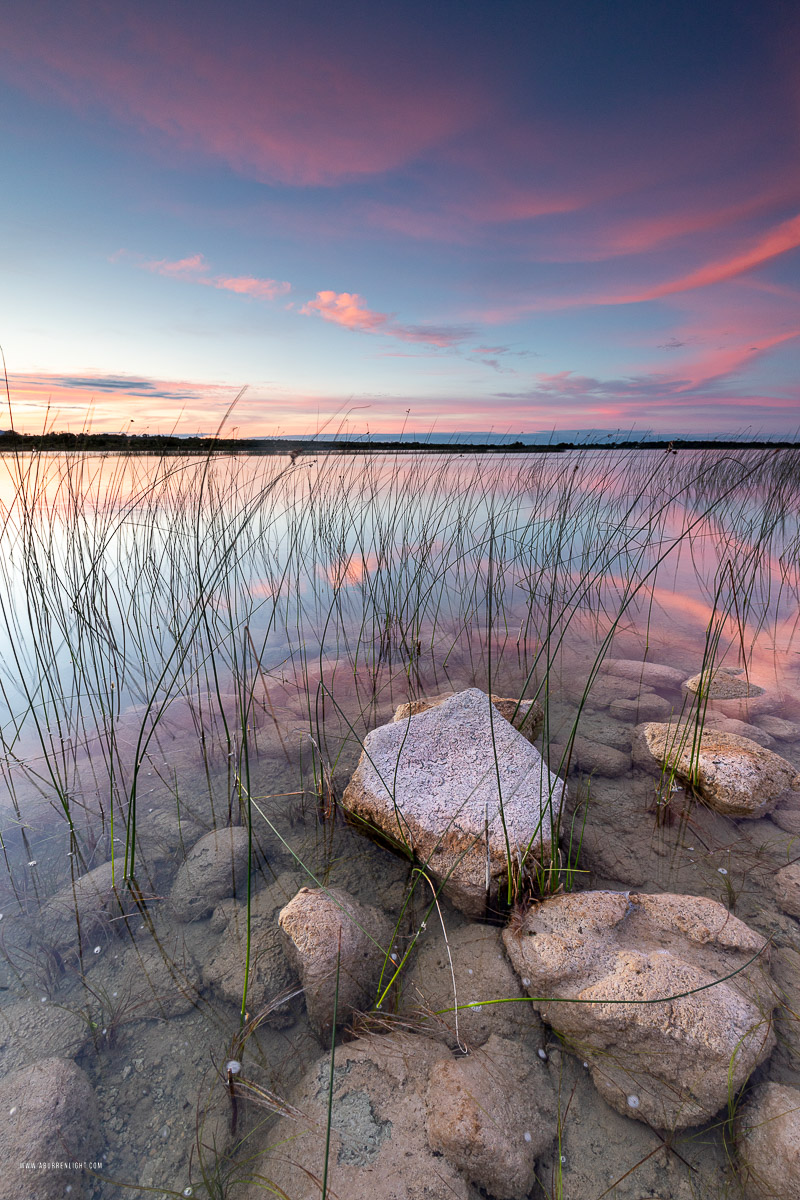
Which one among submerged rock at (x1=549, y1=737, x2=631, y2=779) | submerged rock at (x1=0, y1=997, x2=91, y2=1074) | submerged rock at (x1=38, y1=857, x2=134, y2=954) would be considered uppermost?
submerged rock at (x1=549, y1=737, x2=631, y2=779)

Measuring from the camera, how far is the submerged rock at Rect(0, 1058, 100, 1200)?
1245 mm

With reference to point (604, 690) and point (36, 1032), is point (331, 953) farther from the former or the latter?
point (604, 690)

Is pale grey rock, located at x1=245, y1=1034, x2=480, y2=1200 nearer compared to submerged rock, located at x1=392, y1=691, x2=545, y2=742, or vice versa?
pale grey rock, located at x1=245, y1=1034, x2=480, y2=1200

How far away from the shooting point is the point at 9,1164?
1.25m

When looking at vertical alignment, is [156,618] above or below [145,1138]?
above

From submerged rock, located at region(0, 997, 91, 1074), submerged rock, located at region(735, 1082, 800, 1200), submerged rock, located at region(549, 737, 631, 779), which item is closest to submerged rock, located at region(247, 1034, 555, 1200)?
submerged rock, located at region(735, 1082, 800, 1200)

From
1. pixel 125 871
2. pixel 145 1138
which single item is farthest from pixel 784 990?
pixel 125 871

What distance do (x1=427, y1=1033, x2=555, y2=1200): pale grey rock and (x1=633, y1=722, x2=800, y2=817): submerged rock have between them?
157cm

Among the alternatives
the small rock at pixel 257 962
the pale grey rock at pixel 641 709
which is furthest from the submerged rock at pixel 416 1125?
the pale grey rock at pixel 641 709

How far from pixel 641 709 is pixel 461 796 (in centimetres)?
185

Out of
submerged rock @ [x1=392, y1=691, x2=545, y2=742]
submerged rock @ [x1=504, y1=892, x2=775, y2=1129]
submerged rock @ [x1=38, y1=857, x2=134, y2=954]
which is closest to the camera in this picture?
submerged rock @ [x1=504, y1=892, x2=775, y2=1129]

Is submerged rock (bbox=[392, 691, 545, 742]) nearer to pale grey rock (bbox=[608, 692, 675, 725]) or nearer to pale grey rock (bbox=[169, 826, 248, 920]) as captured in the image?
pale grey rock (bbox=[608, 692, 675, 725])

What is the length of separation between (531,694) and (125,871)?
8.72 feet

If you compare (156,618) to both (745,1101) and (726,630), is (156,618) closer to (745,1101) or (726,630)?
(745,1101)
